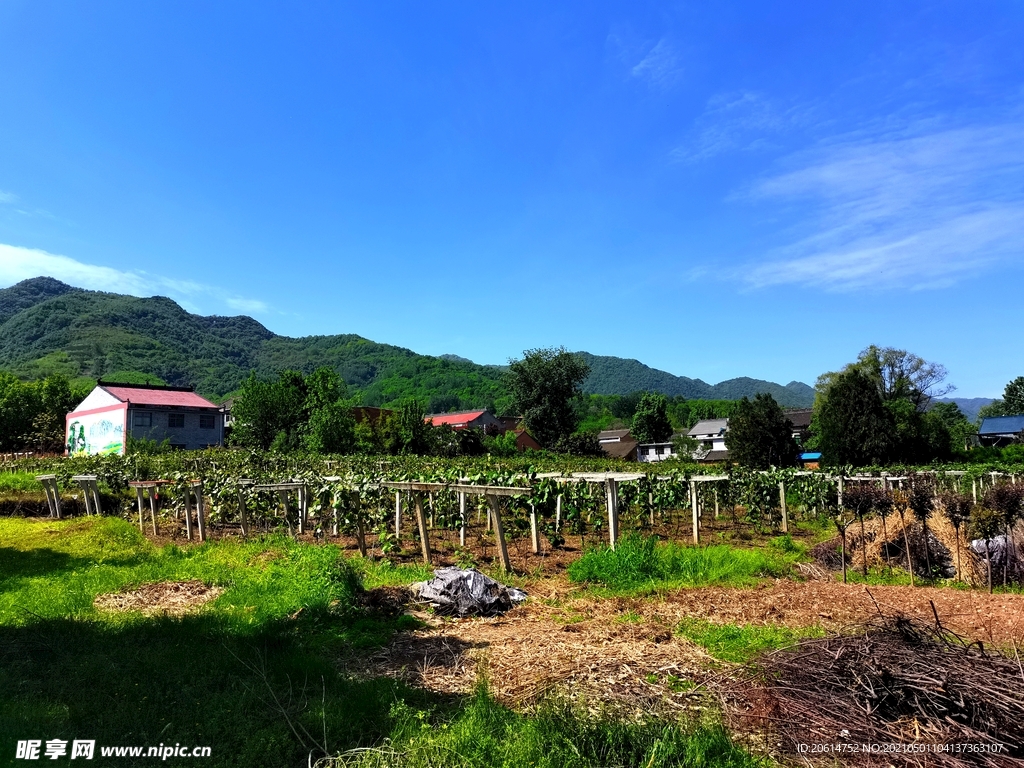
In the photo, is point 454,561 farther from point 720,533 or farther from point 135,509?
point 135,509

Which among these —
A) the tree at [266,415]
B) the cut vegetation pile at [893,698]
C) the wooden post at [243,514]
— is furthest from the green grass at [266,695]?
the tree at [266,415]

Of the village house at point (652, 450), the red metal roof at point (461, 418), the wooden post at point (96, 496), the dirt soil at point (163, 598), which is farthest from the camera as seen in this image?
the village house at point (652, 450)

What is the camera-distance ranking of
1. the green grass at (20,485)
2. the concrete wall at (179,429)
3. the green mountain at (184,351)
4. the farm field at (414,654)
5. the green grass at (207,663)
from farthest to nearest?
the green mountain at (184,351) < the concrete wall at (179,429) < the green grass at (20,485) < the green grass at (207,663) < the farm field at (414,654)

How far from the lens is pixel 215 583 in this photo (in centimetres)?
1020

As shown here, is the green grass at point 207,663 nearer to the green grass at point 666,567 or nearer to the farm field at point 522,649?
the farm field at point 522,649

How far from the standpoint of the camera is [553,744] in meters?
4.03

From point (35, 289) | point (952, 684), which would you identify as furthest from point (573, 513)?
point (35, 289)

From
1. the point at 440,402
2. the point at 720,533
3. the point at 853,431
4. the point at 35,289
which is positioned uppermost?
the point at 35,289

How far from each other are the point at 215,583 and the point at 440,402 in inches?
4466

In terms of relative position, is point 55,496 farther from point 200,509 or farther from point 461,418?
point 461,418

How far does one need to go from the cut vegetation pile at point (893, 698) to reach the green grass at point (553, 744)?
1.98 ft

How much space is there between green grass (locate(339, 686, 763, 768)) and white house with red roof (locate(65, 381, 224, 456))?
46.6 meters

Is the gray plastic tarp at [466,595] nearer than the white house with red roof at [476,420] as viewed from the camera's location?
Yes

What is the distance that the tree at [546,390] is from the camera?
60.8 metres
